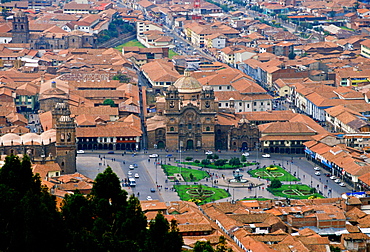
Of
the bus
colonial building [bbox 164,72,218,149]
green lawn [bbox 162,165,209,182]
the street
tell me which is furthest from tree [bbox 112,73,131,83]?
the bus

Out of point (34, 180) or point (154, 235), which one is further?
point (34, 180)

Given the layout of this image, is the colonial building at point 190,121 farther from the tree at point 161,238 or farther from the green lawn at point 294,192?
the tree at point 161,238

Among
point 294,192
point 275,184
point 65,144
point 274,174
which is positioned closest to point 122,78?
point 274,174

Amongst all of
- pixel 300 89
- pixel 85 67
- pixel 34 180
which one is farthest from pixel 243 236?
pixel 85 67

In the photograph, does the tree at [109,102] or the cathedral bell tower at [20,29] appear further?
the cathedral bell tower at [20,29]

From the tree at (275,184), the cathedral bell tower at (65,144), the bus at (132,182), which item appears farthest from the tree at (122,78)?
the tree at (275,184)

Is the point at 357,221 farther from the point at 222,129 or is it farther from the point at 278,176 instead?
the point at 222,129

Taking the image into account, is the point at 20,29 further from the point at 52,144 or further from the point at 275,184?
the point at 275,184
